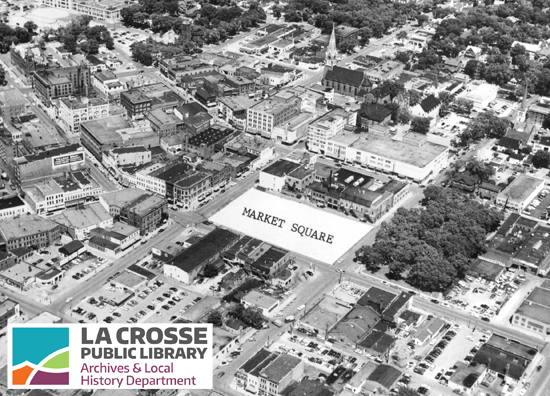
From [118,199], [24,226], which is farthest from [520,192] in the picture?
[24,226]

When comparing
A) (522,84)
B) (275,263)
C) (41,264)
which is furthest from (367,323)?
(522,84)

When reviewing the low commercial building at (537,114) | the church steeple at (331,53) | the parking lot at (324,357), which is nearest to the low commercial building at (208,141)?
the church steeple at (331,53)

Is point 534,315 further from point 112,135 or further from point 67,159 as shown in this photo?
point 112,135

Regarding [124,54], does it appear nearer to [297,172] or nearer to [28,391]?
[297,172]

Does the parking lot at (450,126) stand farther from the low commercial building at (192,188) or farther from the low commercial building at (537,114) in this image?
the low commercial building at (192,188)

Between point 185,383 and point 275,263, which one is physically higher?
point 185,383

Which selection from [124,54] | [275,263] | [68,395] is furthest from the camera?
[124,54]

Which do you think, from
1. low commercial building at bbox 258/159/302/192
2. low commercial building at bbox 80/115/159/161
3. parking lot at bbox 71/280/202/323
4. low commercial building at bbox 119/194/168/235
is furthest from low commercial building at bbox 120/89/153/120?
parking lot at bbox 71/280/202/323
